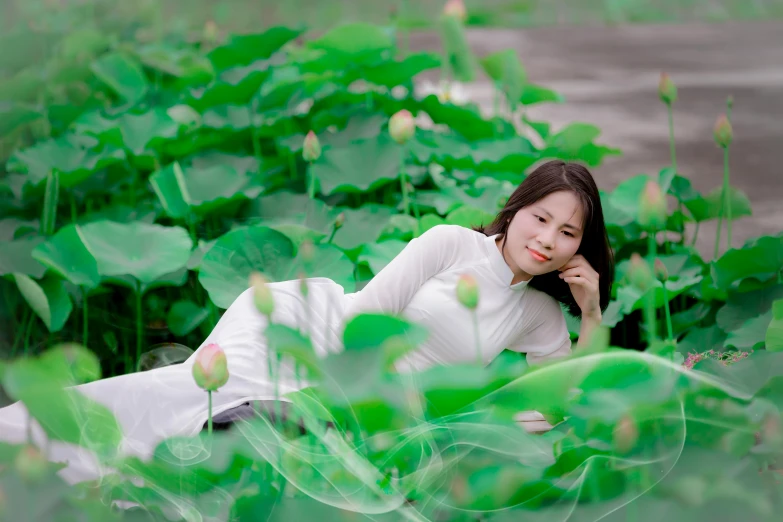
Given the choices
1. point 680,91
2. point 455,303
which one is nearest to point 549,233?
point 455,303

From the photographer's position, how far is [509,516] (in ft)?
3.05

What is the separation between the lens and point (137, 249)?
5.76 ft

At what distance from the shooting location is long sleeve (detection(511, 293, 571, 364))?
136cm

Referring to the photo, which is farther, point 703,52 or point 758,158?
point 703,52

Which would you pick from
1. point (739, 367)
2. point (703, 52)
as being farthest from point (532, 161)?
point (703, 52)

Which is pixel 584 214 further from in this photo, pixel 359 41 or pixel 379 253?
pixel 359 41

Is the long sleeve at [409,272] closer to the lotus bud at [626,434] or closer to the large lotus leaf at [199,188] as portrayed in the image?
the lotus bud at [626,434]

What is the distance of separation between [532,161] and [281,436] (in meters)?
1.34

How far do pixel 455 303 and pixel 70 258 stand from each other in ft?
2.38

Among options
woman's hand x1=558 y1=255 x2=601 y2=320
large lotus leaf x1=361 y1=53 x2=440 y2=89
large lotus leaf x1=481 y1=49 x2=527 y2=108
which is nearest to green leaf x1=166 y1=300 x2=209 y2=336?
woman's hand x1=558 y1=255 x2=601 y2=320

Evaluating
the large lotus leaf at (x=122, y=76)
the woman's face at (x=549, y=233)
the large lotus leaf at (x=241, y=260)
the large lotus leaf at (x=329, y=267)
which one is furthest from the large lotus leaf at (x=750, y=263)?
the large lotus leaf at (x=122, y=76)

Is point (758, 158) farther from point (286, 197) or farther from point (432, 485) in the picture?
point (432, 485)

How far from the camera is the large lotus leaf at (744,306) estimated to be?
1661 millimetres

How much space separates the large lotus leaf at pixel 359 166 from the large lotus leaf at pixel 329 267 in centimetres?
38
